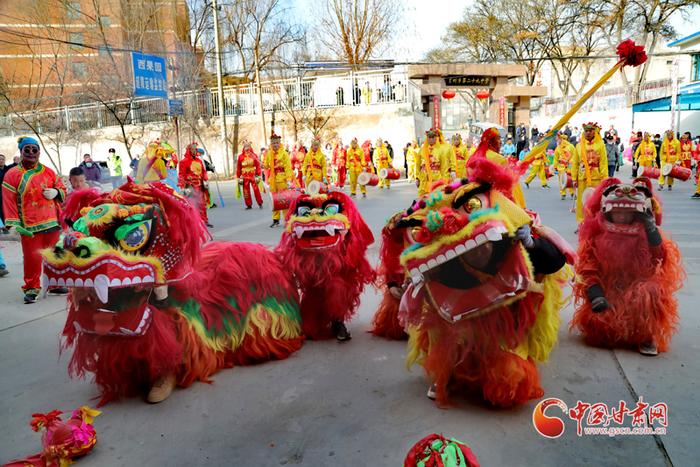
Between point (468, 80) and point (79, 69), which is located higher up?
point (79, 69)

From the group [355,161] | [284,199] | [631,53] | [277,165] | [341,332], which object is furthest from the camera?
[355,161]

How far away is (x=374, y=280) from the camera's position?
4223 mm

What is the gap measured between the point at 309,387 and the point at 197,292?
0.96m

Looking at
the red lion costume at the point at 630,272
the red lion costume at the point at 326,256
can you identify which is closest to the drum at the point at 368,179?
the red lion costume at the point at 326,256

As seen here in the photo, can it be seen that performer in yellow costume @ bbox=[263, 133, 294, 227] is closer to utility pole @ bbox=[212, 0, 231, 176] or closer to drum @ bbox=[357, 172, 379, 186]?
A: drum @ bbox=[357, 172, 379, 186]

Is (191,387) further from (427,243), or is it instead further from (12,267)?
(12,267)

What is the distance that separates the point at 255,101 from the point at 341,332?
23.9 metres

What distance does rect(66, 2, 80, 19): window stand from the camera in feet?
79.5

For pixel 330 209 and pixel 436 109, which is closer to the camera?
pixel 330 209

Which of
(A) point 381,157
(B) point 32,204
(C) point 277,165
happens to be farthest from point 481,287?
(A) point 381,157

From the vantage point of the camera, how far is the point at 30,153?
18.3 ft

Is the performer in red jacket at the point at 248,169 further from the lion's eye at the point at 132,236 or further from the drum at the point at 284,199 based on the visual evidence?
the lion's eye at the point at 132,236

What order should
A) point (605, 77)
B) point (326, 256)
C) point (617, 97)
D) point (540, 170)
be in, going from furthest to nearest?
point (617, 97) < point (540, 170) < point (326, 256) < point (605, 77)
